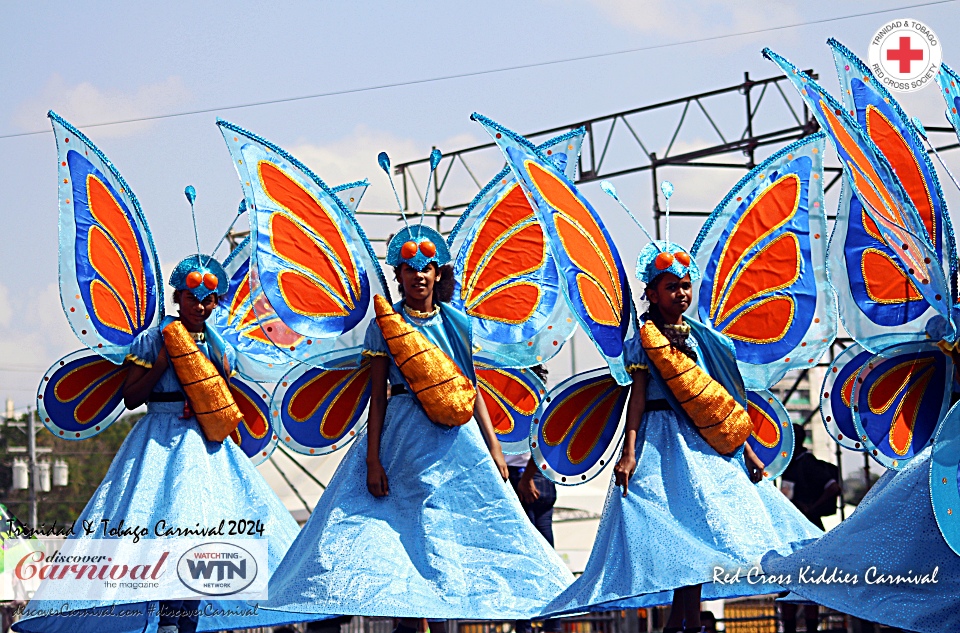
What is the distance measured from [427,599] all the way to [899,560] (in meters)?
1.80

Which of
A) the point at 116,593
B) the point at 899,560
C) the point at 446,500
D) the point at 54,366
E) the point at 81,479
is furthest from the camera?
the point at 81,479

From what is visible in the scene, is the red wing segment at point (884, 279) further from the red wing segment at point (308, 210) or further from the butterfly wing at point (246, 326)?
the butterfly wing at point (246, 326)

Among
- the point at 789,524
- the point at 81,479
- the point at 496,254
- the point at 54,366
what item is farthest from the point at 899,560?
the point at 81,479

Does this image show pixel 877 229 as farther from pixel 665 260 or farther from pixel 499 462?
pixel 499 462

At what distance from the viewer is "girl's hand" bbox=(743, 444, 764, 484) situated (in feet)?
20.1

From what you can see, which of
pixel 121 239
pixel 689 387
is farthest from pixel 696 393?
pixel 121 239

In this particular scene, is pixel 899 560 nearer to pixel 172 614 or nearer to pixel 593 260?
pixel 593 260

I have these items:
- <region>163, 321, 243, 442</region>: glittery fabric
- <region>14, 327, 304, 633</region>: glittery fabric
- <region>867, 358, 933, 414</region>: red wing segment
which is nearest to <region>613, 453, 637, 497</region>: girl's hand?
<region>867, 358, 933, 414</region>: red wing segment

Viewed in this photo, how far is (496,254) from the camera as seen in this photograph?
23.4 ft

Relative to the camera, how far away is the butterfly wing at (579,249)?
5789 millimetres

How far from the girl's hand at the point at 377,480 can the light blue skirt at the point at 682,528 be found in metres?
0.86

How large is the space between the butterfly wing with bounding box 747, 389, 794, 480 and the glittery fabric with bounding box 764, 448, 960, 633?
3.51ft

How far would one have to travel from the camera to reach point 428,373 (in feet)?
19.4

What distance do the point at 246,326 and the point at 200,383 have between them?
4.04ft
